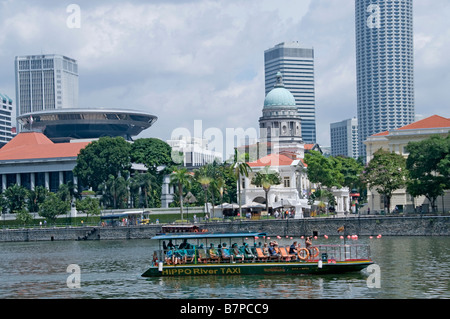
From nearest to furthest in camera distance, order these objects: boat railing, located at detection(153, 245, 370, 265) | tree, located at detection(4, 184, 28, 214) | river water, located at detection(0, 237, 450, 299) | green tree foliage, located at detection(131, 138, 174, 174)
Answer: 1. river water, located at detection(0, 237, 450, 299)
2. boat railing, located at detection(153, 245, 370, 265)
3. tree, located at detection(4, 184, 28, 214)
4. green tree foliage, located at detection(131, 138, 174, 174)

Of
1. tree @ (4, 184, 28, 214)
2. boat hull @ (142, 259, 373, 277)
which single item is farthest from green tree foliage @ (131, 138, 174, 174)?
boat hull @ (142, 259, 373, 277)

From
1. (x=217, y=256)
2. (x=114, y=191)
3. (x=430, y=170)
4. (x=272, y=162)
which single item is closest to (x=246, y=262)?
(x=217, y=256)

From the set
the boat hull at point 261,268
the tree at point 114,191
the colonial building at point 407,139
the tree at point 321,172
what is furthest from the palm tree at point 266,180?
the boat hull at point 261,268

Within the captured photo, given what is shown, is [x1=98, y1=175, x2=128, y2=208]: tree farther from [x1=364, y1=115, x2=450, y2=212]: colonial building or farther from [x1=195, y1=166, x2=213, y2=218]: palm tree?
[x1=364, y1=115, x2=450, y2=212]: colonial building

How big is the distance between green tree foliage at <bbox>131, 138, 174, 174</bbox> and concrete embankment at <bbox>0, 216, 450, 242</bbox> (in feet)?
94.4

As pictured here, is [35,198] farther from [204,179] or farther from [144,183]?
[204,179]

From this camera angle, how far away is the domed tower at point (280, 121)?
17012cm

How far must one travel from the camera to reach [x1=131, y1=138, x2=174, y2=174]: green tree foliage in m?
126

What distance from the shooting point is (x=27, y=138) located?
157500 mm

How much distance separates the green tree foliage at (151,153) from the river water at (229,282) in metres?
65.1

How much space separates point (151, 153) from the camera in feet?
415

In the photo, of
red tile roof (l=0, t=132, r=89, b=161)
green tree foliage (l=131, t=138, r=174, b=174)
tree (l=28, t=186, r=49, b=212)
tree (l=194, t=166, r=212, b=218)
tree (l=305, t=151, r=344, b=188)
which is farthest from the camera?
red tile roof (l=0, t=132, r=89, b=161)

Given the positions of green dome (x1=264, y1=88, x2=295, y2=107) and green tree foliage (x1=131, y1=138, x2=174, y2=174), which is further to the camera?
green dome (x1=264, y1=88, x2=295, y2=107)

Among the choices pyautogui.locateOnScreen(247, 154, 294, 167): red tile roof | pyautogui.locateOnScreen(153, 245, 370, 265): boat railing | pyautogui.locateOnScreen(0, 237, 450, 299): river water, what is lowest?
pyautogui.locateOnScreen(0, 237, 450, 299): river water
